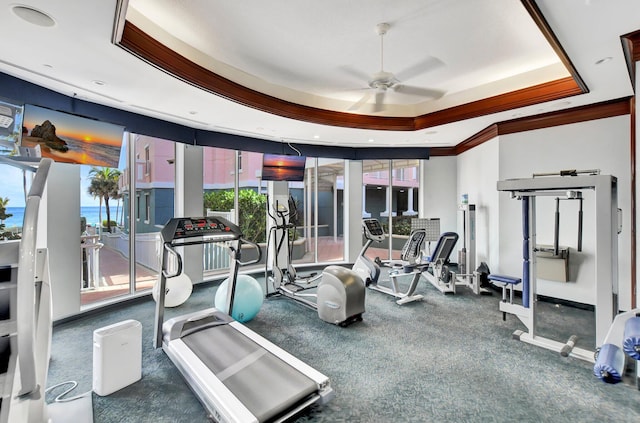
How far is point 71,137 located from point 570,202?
22.5 feet

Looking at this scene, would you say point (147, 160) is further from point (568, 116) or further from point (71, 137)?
point (568, 116)

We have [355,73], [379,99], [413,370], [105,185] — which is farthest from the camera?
[105,185]

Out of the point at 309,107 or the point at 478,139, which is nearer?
the point at 309,107

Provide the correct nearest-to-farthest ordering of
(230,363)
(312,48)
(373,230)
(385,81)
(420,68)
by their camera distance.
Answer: (230,363) → (385,81) → (312,48) → (420,68) → (373,230)

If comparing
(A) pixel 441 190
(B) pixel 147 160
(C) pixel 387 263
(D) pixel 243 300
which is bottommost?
(D) pixel 243 300

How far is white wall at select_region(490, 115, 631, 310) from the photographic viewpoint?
13.5ft

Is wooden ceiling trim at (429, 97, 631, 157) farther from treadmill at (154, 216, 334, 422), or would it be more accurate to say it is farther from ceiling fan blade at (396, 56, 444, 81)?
treadmill at (154, 216, 334, 422)

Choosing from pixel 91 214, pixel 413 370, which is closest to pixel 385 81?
pixel 413 370

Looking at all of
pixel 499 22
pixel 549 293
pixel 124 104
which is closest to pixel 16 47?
pixel 124 104

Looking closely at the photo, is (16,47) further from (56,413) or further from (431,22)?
(431,22)

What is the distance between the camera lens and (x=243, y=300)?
4035 mm

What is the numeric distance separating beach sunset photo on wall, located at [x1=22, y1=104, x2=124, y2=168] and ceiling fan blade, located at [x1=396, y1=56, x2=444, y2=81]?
384 centimetres

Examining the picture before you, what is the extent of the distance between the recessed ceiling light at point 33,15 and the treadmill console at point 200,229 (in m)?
1.84

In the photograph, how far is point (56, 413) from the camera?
90.8 inches
